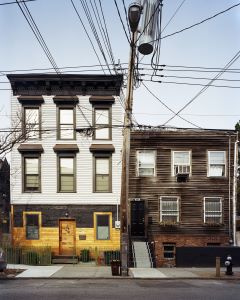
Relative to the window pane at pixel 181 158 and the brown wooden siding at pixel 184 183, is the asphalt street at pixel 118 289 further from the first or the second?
the window pane at pixel 181 158

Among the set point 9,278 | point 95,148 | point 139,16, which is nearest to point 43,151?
point 95,148

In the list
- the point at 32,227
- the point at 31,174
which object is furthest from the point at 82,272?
the point at 31,174

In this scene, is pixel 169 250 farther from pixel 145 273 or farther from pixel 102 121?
pixel 102 121

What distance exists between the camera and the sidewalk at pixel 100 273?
18.6 meters

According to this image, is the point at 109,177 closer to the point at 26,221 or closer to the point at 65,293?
the point at 26,221

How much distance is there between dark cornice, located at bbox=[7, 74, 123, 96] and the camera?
85.7 ft

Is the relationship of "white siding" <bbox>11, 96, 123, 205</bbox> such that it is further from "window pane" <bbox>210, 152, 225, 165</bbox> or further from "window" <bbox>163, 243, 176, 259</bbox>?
"window pane" <bbox>210, 152, 225, 165</bbox>

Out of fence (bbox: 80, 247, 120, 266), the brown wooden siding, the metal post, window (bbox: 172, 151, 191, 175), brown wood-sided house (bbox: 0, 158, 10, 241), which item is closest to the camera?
the metal post

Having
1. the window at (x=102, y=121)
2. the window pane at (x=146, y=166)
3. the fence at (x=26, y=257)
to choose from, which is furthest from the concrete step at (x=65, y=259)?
the window at (x=102, y=121)

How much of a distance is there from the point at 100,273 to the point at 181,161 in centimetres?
954

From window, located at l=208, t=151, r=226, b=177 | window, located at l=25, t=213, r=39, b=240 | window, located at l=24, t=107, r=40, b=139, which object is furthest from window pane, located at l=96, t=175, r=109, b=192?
window, located at l=208, t=151, r=226, b=177

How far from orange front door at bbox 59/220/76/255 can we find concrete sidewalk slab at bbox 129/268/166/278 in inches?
217

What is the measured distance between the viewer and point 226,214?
25.8 metres

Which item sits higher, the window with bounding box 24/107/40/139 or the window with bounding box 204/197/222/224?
the window with bounding box 24/107/40/139
